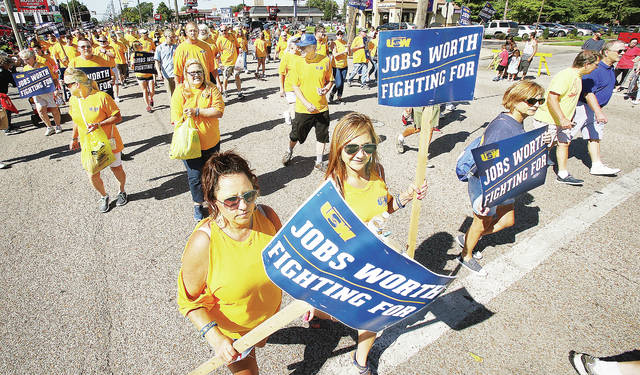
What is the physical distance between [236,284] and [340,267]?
68 cm

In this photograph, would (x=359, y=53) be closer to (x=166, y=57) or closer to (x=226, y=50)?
(x=226, y=50)

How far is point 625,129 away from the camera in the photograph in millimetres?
7930

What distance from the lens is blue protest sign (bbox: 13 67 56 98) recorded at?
7.14m

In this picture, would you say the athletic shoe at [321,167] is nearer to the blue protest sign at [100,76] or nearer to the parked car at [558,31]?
the blue protest sign at [100,76]

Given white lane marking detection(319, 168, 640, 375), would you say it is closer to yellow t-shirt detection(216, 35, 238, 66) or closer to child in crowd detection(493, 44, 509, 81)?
yellow t-shirt detection(216, 35, 238, 66)

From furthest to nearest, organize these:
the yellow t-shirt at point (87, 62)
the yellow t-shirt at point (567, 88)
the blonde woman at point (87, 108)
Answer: the yellow t-shirt at point (87, 62) → the yellow t-shirt at point (567, 88) → the blonde woman at point (87, 108)

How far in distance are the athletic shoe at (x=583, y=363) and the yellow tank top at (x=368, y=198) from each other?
6.34 feet

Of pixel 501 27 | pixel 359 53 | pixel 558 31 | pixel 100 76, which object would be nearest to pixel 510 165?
pixel 100 76

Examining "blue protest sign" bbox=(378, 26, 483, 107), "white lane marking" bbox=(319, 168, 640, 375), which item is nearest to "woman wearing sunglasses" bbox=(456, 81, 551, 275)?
"white lane marking" bbox=(319, 168, 640, 375)

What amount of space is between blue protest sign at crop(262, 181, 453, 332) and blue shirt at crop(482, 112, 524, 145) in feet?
6.45

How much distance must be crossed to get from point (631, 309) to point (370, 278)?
3140mm

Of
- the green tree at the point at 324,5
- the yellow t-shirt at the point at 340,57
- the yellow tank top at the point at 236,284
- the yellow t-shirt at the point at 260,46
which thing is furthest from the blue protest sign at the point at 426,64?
the green tree at the point at 324,5

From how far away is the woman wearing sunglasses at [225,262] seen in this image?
1.85 m

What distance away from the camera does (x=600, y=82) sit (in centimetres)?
518
